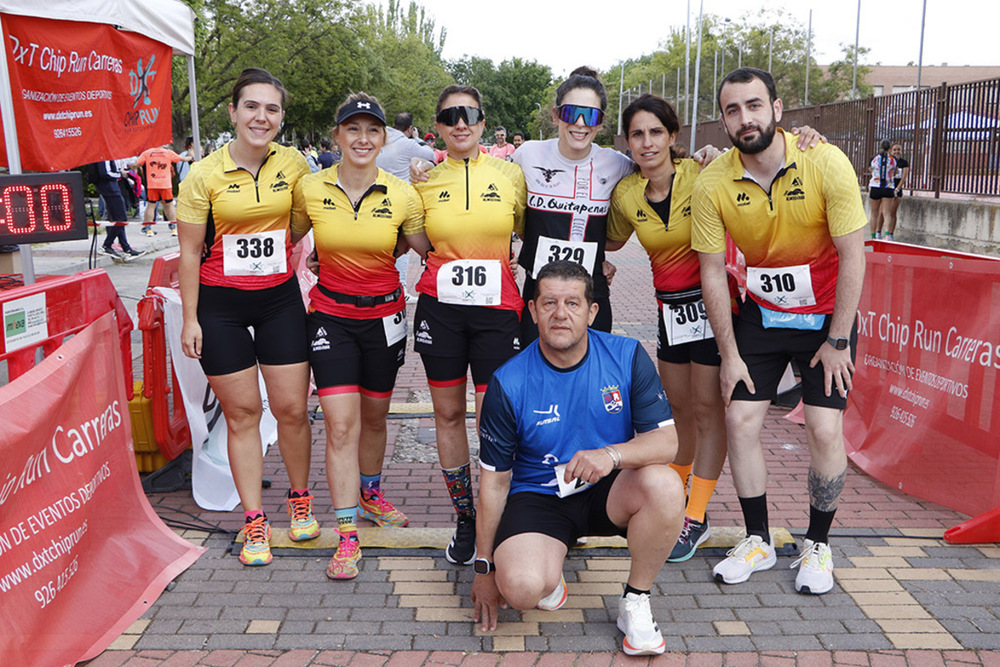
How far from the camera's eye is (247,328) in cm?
404

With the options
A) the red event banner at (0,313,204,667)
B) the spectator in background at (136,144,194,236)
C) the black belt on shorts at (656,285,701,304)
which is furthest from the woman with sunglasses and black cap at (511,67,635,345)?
the spectator in background at (136,144,194,236)

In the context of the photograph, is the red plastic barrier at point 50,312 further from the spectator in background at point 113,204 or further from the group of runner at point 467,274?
the spectator in background at point 113,204

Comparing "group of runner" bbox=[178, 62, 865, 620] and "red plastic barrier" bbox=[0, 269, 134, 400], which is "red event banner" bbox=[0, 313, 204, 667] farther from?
"group of runner" bbox=[178, 62, 865, 620]

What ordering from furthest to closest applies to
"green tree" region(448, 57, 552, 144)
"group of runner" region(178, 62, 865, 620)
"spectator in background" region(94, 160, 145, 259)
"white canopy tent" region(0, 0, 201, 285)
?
"green tree" region(448, 57, 552, 144) < "spectator in background" region(94, 160, 145, 259) < "white canopy tent" region(0, 0, 201, 285) < "group of runner" region(178, 62, 865, 620)

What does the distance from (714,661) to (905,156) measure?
15292 millimetres

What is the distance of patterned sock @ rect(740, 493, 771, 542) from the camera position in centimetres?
389

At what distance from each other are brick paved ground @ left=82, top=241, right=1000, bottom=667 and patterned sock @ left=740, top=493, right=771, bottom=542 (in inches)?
7.1

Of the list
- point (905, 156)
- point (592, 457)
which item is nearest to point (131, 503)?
point (592, 457)

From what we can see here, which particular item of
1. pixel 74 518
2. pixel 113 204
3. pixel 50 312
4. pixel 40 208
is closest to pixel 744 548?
pixel 74 518

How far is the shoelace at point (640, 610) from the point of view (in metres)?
3.21

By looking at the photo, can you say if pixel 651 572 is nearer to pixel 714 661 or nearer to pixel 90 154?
pixel 714 661

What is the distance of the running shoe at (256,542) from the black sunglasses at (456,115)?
2038 millimetres

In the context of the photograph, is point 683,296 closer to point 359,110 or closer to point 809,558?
point 809,558

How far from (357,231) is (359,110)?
0.53m
